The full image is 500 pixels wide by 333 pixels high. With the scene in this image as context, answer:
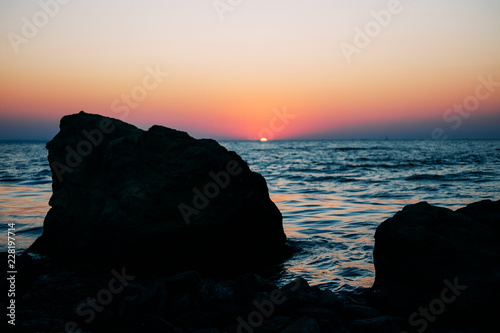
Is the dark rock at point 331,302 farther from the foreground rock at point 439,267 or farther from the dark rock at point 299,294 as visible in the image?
the foreground rock at point 439,267

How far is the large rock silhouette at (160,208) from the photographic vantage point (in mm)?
7215

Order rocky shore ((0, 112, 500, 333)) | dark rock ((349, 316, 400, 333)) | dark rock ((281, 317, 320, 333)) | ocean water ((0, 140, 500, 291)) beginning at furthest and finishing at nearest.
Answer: ocean water ((0, 140, 500, 291)) → rocky shore ((0, 112, 500, 333)) → dark rock ((349, 316, 400, 333)) → dark rock ((281, 317, 320, 333))

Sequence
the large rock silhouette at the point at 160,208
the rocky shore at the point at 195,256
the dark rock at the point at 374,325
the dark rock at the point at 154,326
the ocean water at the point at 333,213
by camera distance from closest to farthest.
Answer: the dark rock at the point at 154,326
the dark rock at the point at 374,325
the rocky shore at the point at 195,256
the large rock silhouette at the point at 160,208
the ocean water at the point at 333,213

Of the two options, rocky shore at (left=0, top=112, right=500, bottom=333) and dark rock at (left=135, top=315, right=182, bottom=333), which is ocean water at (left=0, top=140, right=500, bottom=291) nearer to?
rocky shore at (left=0, top=112, right=500, bottom=333)

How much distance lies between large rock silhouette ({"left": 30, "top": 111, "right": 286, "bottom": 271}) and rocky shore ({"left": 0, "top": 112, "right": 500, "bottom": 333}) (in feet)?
0.07

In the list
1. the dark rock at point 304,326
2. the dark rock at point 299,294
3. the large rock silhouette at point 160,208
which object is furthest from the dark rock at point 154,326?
the large rock silhouette at point 160,208

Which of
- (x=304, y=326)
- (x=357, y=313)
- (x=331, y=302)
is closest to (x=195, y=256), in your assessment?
(x=331, y=302)

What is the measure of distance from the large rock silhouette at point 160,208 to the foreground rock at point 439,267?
279 cm

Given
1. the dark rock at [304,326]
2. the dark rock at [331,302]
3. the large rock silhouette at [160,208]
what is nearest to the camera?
the dark rock at [304,326]

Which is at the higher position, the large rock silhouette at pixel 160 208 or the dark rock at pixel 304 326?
the large rock silhouette at pixel 160 208

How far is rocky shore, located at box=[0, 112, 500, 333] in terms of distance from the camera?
189 inches

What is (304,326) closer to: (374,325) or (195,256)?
(374,325)

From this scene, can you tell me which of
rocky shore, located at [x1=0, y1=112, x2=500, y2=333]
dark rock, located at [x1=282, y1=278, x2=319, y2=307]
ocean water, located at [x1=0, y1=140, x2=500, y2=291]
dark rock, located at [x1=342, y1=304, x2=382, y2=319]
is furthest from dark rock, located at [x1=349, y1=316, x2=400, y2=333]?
ocean water, located at [x1=0, y1=140, x2=500, y2=291]

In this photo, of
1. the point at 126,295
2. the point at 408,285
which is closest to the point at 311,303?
the point at 408,285
